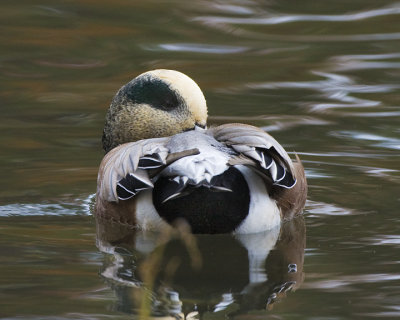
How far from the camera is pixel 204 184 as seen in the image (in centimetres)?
536

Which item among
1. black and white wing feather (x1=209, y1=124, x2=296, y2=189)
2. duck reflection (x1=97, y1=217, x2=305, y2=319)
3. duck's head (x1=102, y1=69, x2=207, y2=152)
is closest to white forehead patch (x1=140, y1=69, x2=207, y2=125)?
duck's head (x1=102, y1=69, x2=207, y2=152)

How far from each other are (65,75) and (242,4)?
285 cm

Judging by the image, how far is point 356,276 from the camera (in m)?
5.16

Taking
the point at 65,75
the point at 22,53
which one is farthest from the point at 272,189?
the point at 22,53

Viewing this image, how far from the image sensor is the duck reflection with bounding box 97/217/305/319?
15.6 ft

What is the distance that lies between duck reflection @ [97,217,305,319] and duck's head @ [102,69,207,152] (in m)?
0.94

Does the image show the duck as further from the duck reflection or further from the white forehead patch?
the white forehead patch

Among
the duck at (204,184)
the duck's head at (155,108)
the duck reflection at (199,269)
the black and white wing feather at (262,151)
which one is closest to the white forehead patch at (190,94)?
the duck's head at (155,108)

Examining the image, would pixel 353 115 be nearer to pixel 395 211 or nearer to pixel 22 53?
pixel 395 211

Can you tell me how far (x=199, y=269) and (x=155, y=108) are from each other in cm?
191

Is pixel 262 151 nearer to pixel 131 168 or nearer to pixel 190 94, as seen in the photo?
pixel 131 168

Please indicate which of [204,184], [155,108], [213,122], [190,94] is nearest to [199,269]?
[204,184]

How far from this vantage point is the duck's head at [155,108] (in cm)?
690

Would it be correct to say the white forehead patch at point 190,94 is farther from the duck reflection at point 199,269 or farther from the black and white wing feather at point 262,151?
the duck reflection at point 199,269
